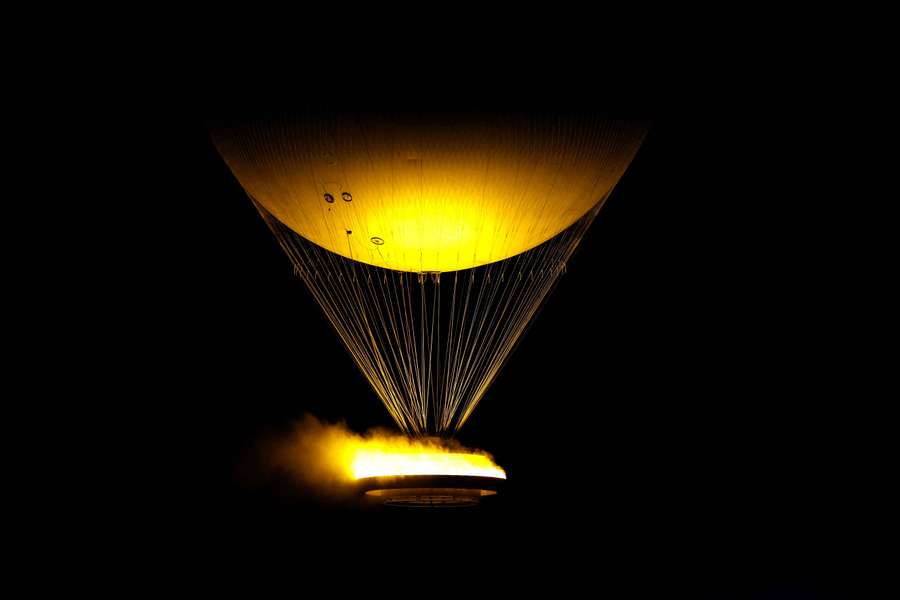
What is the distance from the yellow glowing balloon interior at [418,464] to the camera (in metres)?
6.12

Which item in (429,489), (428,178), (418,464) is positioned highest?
(428,178)

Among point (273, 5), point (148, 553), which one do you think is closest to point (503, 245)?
point (273, 5)

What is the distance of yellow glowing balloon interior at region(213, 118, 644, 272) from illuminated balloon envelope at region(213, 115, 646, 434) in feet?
0.04

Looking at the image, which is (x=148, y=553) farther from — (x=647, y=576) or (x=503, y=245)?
(x=647, y=576)

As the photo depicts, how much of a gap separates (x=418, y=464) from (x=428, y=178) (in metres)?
2.41

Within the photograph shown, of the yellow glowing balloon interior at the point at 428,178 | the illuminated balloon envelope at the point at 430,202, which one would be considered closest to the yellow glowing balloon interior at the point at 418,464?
the illuminated balloon envelope at the point at 430,202

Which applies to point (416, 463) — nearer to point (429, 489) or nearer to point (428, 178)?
point (429, 489)

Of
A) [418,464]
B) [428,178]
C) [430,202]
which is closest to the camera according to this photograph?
[428,178]

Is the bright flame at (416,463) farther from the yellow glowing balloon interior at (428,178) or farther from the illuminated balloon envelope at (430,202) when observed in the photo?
the yellow glowing balloon interior at (428,178)

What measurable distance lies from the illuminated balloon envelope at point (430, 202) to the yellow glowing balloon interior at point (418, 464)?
0.56 metres

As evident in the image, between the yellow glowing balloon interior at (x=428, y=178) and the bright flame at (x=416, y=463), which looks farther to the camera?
the bright flame at (x=416, y=463)

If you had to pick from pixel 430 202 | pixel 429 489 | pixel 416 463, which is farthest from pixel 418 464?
pixel 430 202

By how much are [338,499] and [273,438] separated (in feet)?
3.35

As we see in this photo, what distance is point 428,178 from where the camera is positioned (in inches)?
238
